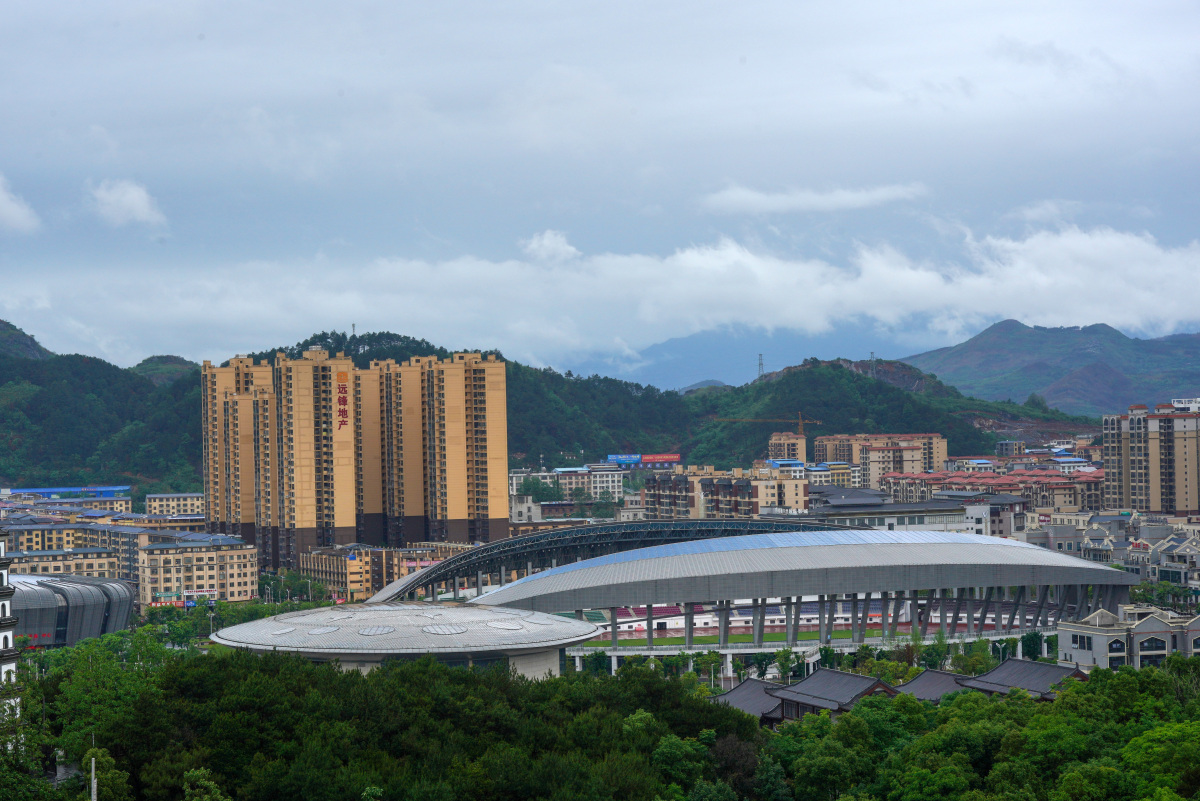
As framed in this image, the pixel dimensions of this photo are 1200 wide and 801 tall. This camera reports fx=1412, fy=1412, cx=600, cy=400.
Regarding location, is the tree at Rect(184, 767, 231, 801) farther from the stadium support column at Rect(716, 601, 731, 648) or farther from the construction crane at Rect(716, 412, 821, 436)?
the construction crane at Rect(716, 412, 821, 436)

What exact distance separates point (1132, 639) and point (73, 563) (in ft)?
167

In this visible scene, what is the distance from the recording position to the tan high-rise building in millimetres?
121750

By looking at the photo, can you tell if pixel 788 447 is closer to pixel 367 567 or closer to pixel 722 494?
pixel 722 494

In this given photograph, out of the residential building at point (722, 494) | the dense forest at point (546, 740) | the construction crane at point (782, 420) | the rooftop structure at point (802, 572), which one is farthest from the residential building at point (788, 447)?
the dense forest at point (546, 740)

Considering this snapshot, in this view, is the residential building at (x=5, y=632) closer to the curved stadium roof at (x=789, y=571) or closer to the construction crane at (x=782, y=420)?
the curved stadium roof at (x=789, y=571)

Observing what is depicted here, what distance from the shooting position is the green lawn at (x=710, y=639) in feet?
161

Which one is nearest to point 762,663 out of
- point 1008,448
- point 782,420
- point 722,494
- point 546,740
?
point 546,740

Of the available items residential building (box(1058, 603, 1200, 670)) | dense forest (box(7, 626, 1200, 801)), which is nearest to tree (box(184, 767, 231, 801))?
dense forest (box(7, 626, 1200, 801))

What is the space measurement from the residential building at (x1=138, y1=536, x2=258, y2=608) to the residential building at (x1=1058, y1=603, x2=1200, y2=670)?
40717 millimetres

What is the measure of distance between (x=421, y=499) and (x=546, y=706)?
48553 mm

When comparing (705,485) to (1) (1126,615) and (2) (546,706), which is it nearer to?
(1) (1126,615)

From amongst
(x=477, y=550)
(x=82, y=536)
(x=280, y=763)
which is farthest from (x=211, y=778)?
(x=82, y=536)

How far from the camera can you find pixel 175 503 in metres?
115

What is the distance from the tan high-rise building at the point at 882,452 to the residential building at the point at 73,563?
67025 mm
